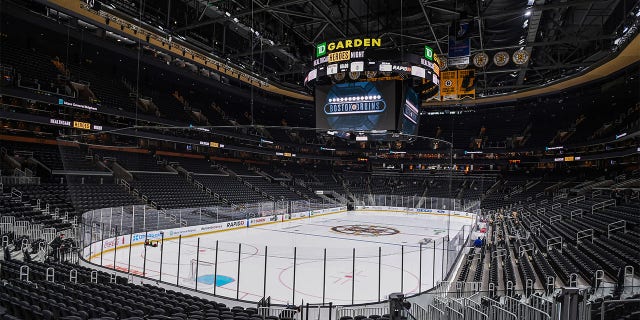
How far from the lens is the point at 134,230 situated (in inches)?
733

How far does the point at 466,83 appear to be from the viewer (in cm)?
2106

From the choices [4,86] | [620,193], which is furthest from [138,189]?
[620,193]

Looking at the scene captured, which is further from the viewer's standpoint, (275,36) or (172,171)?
(172,171)

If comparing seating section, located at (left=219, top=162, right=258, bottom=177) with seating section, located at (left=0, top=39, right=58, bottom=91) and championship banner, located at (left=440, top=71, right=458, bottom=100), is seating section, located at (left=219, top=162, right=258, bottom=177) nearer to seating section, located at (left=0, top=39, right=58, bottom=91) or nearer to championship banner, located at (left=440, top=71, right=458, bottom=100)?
seating section, located at (left=0, top=39, right=58, bottom=91)

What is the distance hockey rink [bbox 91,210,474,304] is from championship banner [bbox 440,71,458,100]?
744 centimetres

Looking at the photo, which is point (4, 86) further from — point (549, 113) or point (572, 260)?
point (549, 113)

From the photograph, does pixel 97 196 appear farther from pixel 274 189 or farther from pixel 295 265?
pixel 274 189

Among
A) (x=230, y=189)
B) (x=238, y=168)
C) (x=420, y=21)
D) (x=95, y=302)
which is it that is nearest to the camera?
(x=95, y=302)

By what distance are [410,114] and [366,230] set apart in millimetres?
11763

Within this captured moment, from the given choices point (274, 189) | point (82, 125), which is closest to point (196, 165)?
point (274, 189)

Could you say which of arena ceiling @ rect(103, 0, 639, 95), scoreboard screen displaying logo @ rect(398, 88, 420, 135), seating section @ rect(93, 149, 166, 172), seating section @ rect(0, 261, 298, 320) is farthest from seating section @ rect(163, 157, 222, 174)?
seating section @ rect(0, 261, 298, 320)

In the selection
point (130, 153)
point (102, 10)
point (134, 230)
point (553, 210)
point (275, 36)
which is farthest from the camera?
point (130, 153)

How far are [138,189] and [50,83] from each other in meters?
8.47

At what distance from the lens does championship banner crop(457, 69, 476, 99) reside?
2084 cm
